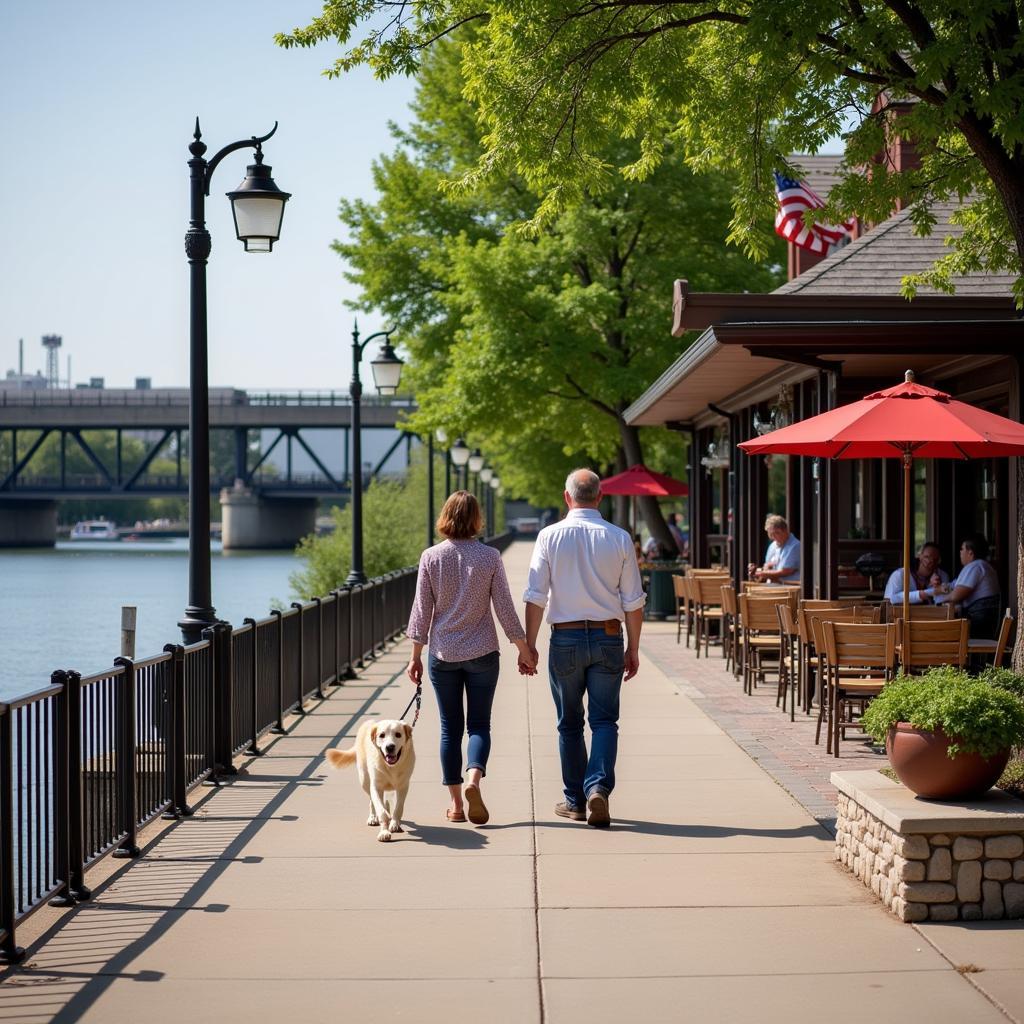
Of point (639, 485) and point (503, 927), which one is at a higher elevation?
point (639, 485)

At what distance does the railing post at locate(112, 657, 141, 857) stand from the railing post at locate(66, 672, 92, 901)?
75 cm

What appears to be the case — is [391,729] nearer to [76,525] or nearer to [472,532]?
[472,532]

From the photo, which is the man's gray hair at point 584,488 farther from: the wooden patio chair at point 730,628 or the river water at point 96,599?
the wooden patio chair at point 730,628

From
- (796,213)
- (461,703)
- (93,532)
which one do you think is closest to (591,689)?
(461,703)

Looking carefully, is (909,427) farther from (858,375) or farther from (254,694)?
(858,375)

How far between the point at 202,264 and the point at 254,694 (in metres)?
3.37

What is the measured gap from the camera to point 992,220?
456 inches

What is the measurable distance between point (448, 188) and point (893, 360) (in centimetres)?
563

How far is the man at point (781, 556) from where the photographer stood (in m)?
17.6

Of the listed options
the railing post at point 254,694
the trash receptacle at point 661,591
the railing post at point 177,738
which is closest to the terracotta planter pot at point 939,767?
the railing post at point 177,738

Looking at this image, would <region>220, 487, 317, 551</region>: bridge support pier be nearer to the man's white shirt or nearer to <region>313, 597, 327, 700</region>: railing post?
<region>313, 597, 327, 700</region>: railing post

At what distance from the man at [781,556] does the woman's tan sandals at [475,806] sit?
9.27 meters

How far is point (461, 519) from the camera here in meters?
8.76

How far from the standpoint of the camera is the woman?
8.71 m
